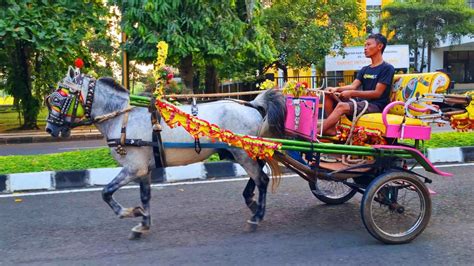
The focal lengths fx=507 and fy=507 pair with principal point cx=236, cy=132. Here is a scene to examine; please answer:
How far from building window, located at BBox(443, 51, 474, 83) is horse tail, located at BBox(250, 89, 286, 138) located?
3869 centimetres

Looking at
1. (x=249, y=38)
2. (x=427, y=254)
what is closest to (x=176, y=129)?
(x=427, y=254)

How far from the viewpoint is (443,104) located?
15.6 ft

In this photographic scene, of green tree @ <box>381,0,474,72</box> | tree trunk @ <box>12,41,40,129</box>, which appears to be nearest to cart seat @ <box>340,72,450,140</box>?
tree trunk @ <box>12,41,40,129</box>

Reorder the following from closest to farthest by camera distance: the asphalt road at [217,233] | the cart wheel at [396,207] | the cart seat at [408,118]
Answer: the asphalt road at [217,233] < the cart wheel at [396,207] < the cart seat at [408,118]

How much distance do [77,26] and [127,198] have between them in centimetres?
975

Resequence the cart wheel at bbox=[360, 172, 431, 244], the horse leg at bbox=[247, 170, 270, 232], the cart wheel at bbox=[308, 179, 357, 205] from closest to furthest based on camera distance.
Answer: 1. the cart wheel at bbox=[360, 172, 431, 244]
2. the horse leg at bbox=[247, 170, 270, 232]
3. the cart wheel at bbox=[308, 179, 357, 205]

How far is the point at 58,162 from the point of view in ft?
25.9

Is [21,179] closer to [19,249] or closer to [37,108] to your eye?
[19,249]

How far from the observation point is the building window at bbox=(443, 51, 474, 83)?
1581 inches

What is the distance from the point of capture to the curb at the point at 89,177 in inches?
279

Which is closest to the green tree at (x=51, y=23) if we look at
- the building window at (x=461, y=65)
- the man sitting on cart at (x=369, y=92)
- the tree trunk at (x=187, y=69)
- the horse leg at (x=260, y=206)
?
the tree trunk at (x=187, y=69)

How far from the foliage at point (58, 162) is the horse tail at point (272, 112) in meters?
3.43

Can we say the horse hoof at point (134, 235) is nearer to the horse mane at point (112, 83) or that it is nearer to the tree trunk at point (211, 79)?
the horse mane at point (112, 83)

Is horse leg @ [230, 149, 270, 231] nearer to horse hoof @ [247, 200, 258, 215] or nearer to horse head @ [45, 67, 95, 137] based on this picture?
horse hoof @ [247, 200, 258, 215]
